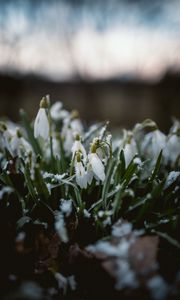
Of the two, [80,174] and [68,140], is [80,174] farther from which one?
[68,140]

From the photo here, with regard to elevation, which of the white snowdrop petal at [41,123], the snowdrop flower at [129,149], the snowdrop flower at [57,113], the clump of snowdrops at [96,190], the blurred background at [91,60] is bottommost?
the clump of snowdrops at [96,190]

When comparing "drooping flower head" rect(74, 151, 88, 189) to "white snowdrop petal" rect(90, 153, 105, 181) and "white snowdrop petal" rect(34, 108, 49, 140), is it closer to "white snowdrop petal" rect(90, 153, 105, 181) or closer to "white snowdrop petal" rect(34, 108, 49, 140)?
"white snowdrop petal" rect(90, 153, 105, 181)

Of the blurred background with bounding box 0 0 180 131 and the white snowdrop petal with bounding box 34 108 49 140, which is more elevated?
the blurred background with bounding box 0 0 180 131

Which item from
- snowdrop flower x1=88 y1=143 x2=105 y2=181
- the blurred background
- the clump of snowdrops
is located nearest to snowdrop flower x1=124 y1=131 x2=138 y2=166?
the clump of snowdrops

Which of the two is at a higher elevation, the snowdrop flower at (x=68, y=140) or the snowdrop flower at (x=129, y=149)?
the snowdrop flower at (x=68, y=140)

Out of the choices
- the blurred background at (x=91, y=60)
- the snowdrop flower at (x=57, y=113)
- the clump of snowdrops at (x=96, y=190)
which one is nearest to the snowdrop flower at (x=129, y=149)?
the clump of snowdrops at (x=96, y=190)

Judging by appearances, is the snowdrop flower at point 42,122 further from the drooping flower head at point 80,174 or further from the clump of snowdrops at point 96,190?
the drooping flower head at point 80,174

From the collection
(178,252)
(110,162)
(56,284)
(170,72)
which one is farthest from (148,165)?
(170,72)
